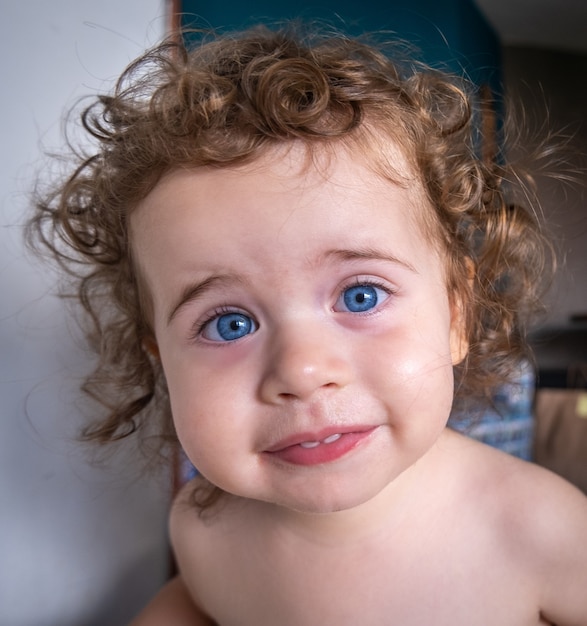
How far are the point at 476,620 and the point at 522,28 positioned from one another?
3435mm

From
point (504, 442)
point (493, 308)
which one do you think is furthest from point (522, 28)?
point (493, 308)

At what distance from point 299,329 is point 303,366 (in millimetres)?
38

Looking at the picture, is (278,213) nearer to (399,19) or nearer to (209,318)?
(209,318)

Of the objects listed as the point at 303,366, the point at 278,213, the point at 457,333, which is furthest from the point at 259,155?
the point at 457,333

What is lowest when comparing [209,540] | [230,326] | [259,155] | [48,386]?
[209,540]

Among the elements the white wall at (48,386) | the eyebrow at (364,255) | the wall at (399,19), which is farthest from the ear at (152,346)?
the wall at (399,19)

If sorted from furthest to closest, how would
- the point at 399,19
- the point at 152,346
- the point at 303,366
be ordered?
the point at 399,19
the point at 152,346
the point at 303,366

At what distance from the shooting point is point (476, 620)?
68cm

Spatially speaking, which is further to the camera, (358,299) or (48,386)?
(48,386)

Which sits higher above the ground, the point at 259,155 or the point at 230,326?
the point at 259,155

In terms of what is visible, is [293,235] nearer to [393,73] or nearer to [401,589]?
[393,73]

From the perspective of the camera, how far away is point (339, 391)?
1.80ft

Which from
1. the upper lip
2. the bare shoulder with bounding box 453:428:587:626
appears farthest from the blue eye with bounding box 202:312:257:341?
the bare shoulder with bounding box 453:428:587:626

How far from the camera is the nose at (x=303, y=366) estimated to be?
1.74 feet
